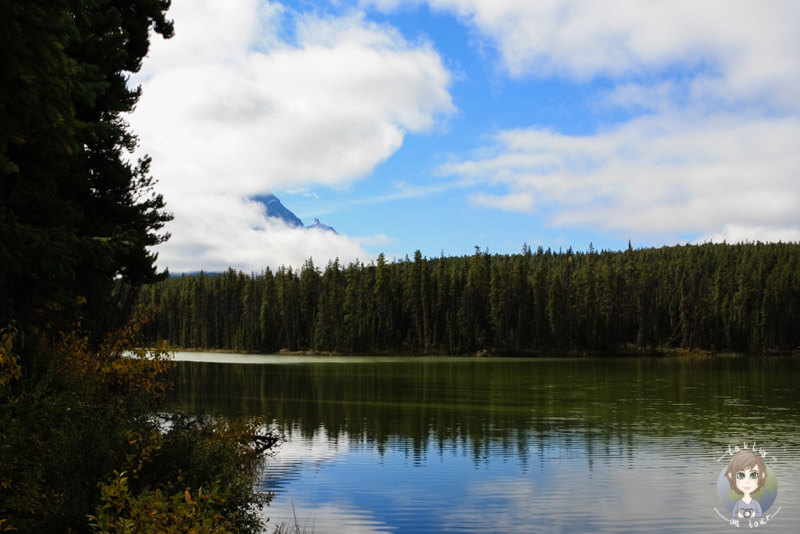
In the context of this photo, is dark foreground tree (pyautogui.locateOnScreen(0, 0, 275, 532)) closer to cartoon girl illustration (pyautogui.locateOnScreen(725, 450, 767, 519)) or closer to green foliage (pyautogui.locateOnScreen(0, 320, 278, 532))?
green foliage (pyautogui.locateOnScreen(0, 320, 278, 532))

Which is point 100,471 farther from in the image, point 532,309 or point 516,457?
point 532,309

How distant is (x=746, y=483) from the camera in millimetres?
18062

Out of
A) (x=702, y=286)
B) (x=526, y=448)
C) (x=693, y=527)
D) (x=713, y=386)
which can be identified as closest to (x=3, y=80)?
(x=693, y=527)

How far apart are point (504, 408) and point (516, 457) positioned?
596 inches

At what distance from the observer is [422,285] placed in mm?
152375

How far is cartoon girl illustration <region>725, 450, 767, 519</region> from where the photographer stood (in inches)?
669

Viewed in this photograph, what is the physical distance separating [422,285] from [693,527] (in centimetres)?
13628

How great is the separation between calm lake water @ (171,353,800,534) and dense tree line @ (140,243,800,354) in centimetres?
9224

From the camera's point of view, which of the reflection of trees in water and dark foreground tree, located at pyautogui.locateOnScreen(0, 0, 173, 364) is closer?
dark foreground tree, located at pyautogui.locateOnScreen(0, 0, 173, 364)

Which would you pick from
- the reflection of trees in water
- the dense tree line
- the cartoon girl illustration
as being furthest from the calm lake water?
the dense tree line

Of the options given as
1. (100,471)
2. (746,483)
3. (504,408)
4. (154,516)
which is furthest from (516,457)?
(154,516)
